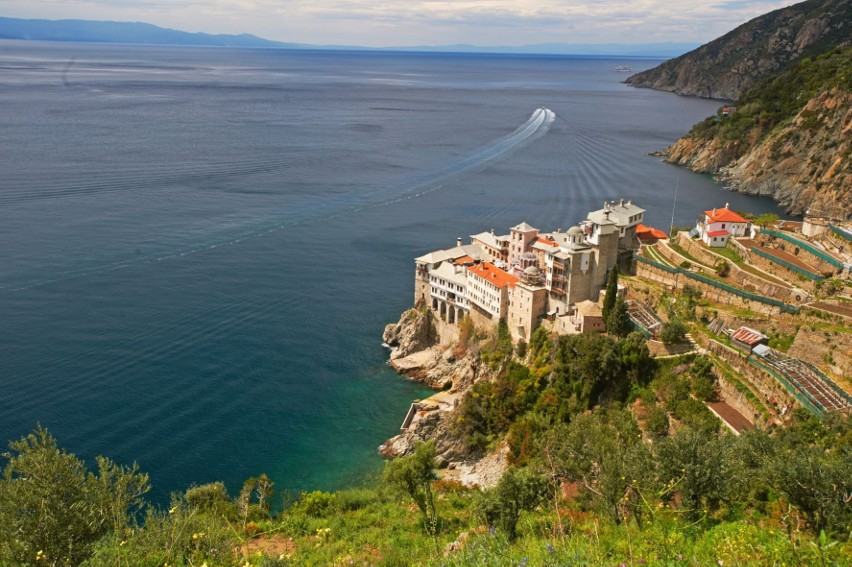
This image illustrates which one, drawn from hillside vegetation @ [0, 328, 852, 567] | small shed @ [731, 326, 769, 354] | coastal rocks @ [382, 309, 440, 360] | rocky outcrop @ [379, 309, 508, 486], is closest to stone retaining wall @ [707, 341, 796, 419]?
small shed @ [731, 326, 769, 354]

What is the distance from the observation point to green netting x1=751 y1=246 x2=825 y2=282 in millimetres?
33975

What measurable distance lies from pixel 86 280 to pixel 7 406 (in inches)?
602

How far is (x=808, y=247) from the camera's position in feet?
122

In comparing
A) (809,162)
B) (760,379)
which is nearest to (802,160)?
(809,162)

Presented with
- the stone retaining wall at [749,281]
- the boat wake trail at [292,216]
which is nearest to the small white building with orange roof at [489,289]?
the stone retaining wall at [749,281]

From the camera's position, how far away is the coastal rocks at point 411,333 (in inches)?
1683

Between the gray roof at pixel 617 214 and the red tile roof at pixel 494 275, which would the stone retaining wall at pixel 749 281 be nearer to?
the gray roof at pixel 617 214

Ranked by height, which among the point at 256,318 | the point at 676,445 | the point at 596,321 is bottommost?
the point at 256,318

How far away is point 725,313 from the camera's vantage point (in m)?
32.6

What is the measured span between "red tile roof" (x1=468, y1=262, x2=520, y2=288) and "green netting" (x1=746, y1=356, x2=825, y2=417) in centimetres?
1373

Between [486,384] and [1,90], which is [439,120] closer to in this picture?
[1,90]

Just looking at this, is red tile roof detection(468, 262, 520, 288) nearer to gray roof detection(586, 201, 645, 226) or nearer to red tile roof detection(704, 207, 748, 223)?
gray roof detection(586, 201, 645, 226)

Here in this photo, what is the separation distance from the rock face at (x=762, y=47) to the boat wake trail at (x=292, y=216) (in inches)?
3410

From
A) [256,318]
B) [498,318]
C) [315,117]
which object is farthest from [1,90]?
[498,318]
